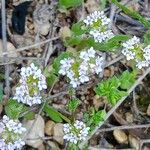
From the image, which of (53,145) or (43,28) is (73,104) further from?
(43,28)

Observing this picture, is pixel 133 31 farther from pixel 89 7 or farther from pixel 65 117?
pixel 65 117

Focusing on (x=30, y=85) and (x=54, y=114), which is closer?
(x=30, y=85)

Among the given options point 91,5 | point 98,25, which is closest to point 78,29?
point 98,25

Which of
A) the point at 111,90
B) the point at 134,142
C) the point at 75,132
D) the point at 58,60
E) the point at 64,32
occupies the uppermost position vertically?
the point at 64,32

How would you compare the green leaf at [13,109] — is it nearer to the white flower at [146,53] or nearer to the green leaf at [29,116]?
the green leaf at [29,116]

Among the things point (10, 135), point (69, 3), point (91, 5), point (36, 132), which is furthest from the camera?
point (91, 5)

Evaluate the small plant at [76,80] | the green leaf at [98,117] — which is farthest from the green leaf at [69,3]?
the green leaf at [98,117]

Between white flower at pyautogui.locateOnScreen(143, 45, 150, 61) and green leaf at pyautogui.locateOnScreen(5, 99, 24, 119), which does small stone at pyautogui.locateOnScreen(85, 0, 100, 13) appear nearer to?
white flower at pyautogui.locateOnScreen(143, 45, 150, 61)
